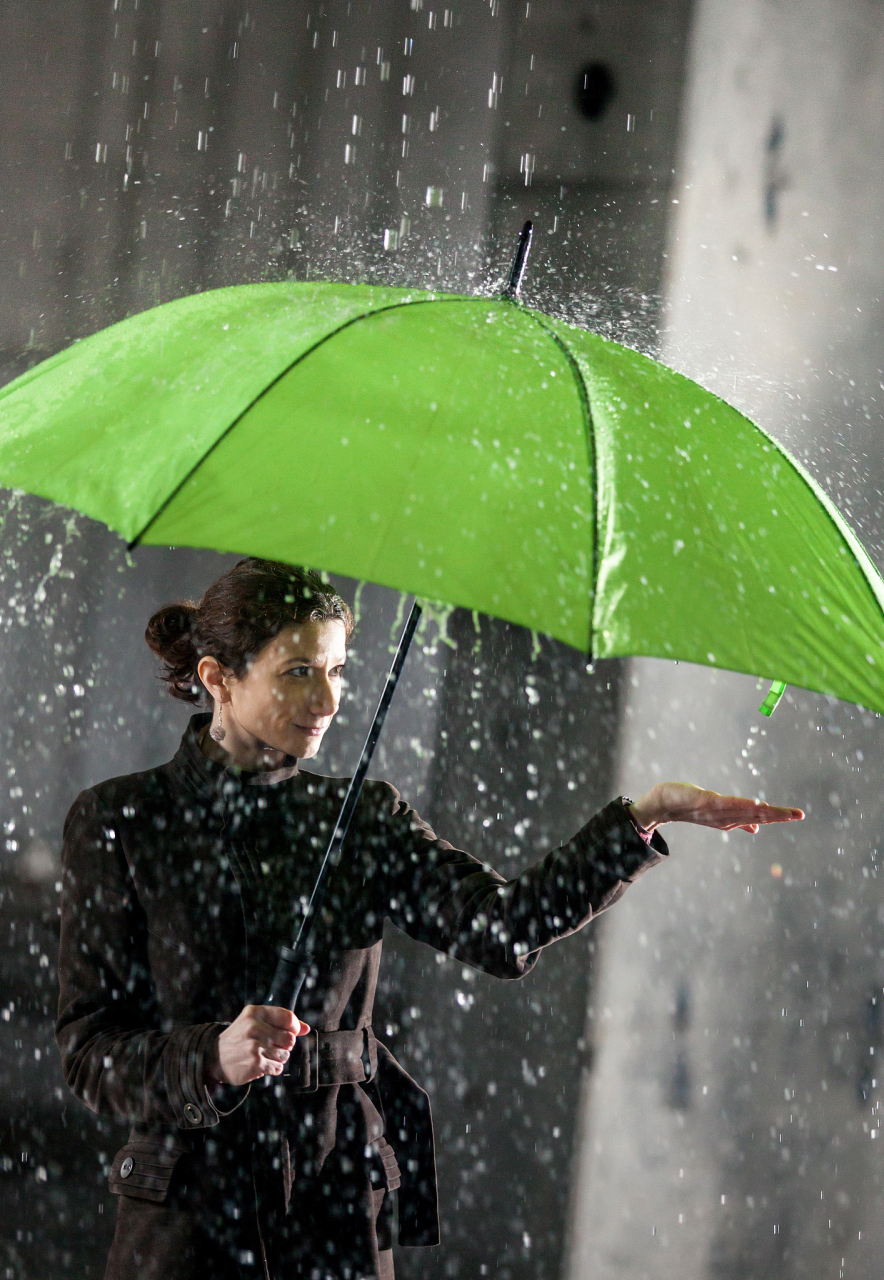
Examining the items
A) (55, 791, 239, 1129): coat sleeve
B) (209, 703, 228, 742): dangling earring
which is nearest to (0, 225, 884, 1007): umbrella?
(55, 791, 239, 1129): coat sleeve

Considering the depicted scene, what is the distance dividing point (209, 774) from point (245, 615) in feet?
0.65

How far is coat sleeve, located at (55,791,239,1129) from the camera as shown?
1323mm

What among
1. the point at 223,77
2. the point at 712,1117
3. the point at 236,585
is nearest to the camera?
the point at 236,585

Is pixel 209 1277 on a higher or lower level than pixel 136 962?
lower

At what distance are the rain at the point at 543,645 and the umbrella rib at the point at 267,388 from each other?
136cm

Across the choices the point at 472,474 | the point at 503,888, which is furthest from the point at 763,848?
the point at 472,474

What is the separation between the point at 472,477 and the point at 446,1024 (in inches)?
77.5

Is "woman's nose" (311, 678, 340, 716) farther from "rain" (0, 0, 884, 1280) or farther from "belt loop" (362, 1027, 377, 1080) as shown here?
"rain" (0, 0, 884, 1280)

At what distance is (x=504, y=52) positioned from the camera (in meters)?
2.84

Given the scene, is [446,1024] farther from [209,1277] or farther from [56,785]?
[209,1277]

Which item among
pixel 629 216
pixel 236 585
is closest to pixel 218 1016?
pixel 236 585

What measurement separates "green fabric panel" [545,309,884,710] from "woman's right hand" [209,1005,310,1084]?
0.53 m

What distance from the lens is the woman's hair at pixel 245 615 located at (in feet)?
5.06

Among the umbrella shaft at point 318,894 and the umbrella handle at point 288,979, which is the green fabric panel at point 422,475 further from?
the umbrella handle at point 288,979
